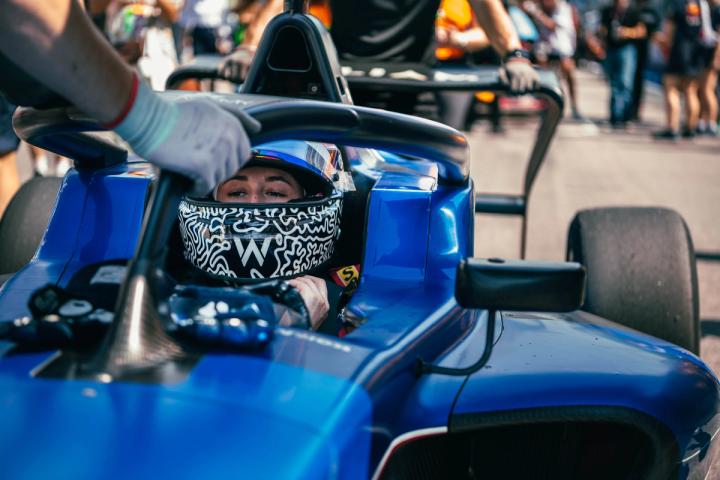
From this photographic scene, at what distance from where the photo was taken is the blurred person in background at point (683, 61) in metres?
10.7

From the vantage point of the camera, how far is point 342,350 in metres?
1.72

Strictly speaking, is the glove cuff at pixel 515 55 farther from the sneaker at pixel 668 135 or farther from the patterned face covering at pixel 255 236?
the sneaker at pixel 668 135

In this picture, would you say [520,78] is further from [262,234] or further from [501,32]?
[262,234]

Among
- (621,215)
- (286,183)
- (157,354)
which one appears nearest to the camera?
(157,354)

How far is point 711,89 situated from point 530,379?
10159mm

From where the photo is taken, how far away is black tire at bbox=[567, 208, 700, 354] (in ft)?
9.75

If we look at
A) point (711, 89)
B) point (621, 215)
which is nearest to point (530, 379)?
point (621, 215)

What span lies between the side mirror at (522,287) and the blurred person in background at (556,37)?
11797mm

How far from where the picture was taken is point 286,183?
2424 mm

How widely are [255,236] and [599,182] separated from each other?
642cm

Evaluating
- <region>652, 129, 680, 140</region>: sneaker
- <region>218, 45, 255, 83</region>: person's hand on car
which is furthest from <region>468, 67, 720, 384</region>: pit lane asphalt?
<region>218, 45, 255, 83</region>: person's hand on car

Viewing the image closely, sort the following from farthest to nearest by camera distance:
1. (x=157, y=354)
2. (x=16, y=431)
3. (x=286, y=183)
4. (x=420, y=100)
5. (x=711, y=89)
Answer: (x=711, y=89) < (x=420, y=100) < (x=286, y=183) < (x=157, y=354) < (x=16, y=431)

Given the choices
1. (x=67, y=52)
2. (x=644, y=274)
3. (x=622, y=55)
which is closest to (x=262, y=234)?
(x=67, y=52)

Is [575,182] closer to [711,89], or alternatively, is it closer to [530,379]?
[711,89]
